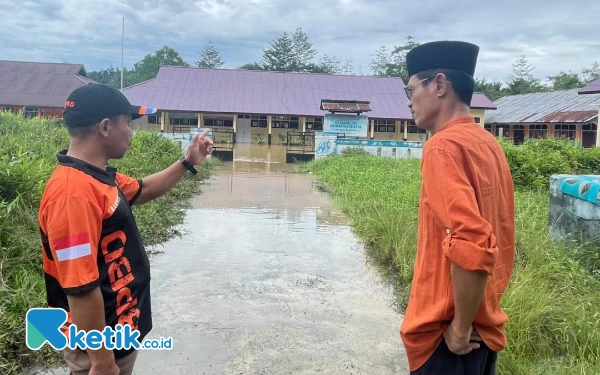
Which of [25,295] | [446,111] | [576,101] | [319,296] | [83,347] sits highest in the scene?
[576,101]

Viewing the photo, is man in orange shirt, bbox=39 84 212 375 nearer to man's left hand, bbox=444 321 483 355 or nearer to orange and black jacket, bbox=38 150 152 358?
orange and black jacket, bbox=38 150 152 358

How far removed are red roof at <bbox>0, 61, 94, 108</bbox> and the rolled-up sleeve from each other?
32.1 meters

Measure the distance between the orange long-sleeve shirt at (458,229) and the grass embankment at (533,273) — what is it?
65.1 inches

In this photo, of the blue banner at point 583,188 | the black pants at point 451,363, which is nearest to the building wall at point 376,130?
the blue banner at point 583,188

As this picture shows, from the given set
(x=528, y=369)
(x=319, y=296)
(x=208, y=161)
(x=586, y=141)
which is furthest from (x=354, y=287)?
(x=586, y=141)

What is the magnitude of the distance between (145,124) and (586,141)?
24438mm

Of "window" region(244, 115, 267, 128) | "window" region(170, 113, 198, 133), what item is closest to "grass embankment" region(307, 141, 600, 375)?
"window" region(244, 115, 267, 128)

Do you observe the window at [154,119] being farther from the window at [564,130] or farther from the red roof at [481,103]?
the window at [564,130]

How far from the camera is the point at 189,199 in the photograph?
9.87 m

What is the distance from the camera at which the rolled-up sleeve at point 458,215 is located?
142cm

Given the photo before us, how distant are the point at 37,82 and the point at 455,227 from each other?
3785 centimetres

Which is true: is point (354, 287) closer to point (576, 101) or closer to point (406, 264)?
point (406, 264)

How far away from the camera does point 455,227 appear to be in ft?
4.77

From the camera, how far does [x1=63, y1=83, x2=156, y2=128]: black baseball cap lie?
1.83m
